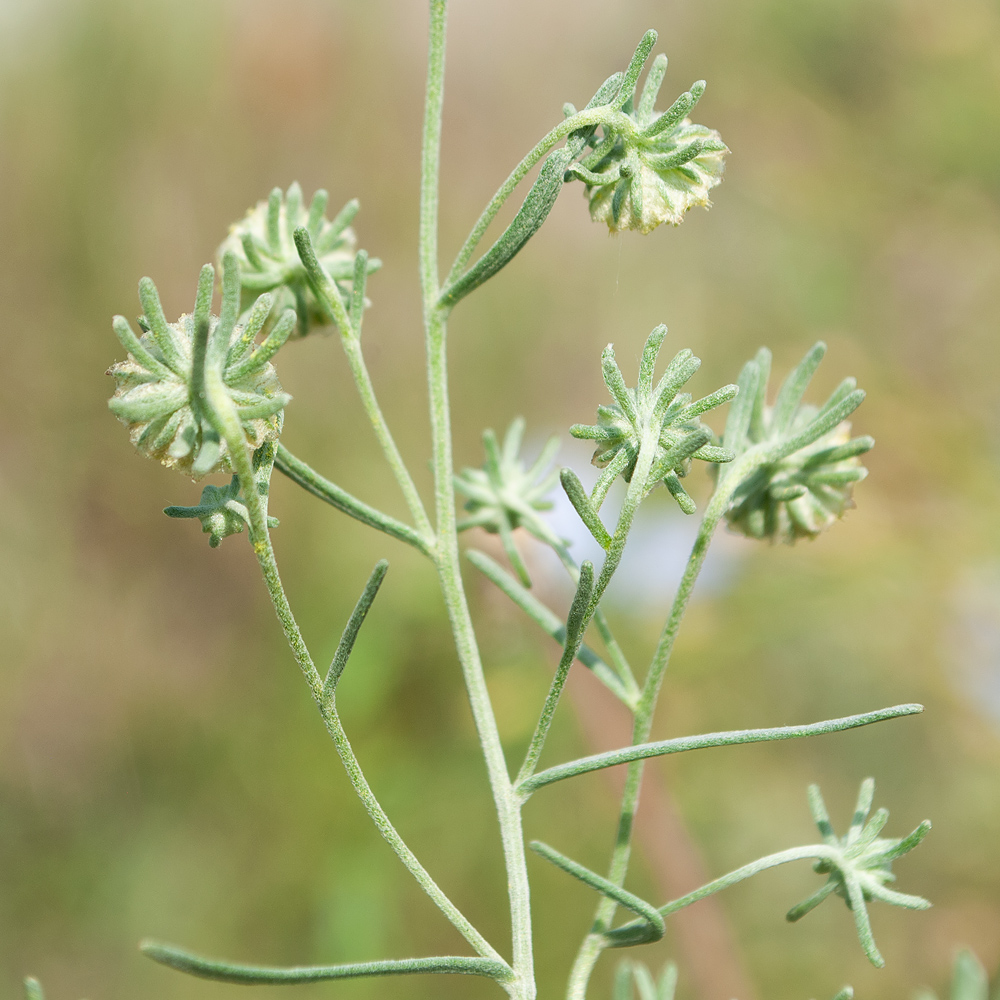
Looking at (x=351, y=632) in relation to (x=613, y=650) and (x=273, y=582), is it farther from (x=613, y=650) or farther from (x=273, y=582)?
(x=613, y=650)

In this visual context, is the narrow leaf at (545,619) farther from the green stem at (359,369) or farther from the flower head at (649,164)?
the flower head at (649,164)

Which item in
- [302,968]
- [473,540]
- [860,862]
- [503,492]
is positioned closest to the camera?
[302,968]

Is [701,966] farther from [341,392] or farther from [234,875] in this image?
[341,392]

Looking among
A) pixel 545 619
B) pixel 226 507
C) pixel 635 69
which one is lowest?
pixel 545 619

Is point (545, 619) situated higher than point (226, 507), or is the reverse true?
point (226, 507)

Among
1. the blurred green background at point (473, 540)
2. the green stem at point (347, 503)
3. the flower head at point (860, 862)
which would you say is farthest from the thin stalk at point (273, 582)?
the blurred green background at point (473, 540)

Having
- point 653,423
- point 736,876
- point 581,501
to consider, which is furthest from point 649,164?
point 736,876

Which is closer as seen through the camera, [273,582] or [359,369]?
[273,582]

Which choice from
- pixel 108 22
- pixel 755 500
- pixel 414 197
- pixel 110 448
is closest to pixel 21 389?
pixel 110 448
